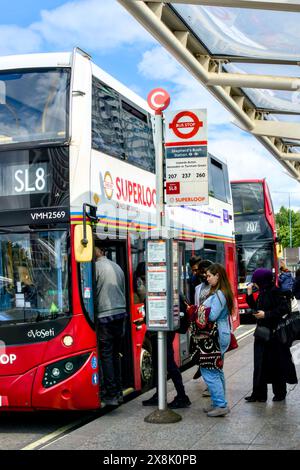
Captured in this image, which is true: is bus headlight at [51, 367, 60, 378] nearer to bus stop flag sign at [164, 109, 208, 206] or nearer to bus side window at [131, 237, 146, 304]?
bus side window at [131, 237, 146, 304]

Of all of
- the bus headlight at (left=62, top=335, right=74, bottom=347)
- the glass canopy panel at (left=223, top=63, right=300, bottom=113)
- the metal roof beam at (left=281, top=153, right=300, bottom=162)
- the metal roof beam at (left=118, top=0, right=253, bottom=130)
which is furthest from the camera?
the metal roof beam at (left=281, top=153, right=300, bottom=162)

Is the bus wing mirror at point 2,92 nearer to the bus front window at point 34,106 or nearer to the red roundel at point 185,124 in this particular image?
the bus front window at point 34,106

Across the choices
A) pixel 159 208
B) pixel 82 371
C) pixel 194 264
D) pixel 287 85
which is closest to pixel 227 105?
pixel 287 85

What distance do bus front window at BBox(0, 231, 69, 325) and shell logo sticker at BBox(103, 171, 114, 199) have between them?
1090 millimetres

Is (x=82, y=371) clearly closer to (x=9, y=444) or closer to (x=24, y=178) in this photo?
(x=9, y=444)

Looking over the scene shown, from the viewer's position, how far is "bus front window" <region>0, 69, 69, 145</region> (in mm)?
8273

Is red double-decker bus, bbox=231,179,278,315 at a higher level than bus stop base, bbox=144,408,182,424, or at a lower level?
higher

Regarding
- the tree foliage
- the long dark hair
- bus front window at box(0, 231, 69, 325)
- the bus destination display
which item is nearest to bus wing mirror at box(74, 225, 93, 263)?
bus front window at box(0, 231, 69, 325)

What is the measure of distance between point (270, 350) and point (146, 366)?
1.94 meters

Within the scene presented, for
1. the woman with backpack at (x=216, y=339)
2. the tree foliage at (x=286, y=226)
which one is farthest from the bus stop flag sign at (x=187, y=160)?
the tree foliage at (x=286, y=226)

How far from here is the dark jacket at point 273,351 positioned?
8773 mm

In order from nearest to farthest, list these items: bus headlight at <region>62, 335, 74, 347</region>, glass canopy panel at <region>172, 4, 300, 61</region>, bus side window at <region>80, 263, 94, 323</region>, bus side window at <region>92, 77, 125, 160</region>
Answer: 1. bus headlight at <region>62, 335, 74, 347</region>
2. bus side window at <region>80, 263, 94, 323</region>
3. bus side window at <region>92, 77, 125, 160</region>
4. glass canopy panel at <region>172, 4, 300, 61</region>

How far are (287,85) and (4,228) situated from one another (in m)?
6.40

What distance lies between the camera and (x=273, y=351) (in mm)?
8836
